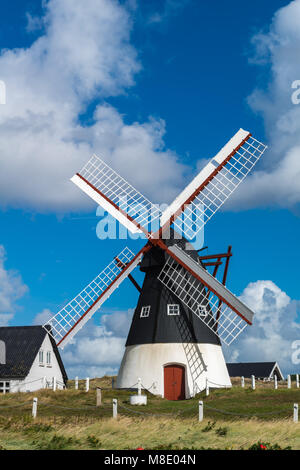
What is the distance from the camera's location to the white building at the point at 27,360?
131 ft

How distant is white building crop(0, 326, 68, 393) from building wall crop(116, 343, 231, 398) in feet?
29.4

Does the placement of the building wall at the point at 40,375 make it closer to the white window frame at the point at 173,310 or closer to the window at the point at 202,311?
the white window frame at the point at 173,310

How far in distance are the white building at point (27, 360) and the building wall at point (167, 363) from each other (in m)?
8.96

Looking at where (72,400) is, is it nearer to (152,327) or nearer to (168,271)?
(152,327)

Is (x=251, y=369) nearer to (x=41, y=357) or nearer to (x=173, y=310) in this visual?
(x=41, y=357)

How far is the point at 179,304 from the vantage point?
3272cm

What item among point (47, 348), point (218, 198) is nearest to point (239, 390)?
point (218, 198)

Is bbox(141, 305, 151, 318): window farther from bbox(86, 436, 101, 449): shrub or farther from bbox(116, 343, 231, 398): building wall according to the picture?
bbox(86, 436, 101, 449): shrub

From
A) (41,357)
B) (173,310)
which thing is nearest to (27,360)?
(41,357)

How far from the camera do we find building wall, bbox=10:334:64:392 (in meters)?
39.9

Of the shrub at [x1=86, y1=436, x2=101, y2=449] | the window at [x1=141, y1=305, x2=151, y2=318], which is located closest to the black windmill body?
the window at [x1=141, y1=305, x2=151, y2=318]

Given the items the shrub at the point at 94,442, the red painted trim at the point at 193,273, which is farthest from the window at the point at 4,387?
the shrub at the point at 94,442

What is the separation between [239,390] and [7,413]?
13.2 m
